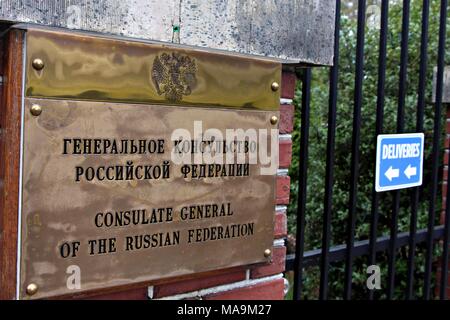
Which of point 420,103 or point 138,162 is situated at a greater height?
point 420,103

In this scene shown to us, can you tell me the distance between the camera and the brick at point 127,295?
1.25 metres

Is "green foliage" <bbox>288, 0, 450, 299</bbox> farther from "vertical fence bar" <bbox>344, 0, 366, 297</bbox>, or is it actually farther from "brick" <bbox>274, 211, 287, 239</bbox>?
"brick" <bbox>274, 211, 287, 239</bbox>

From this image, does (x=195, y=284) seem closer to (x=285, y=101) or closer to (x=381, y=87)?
(x=285, y=101)

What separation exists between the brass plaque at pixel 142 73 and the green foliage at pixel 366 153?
2.57 m

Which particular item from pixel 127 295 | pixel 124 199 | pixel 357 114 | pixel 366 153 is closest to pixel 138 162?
pixel 124 199

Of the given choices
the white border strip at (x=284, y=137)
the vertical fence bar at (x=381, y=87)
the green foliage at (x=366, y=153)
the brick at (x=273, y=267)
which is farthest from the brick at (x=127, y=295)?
the green foliage at (x=366, y=153)

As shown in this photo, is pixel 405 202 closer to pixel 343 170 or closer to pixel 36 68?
pixel 343 170

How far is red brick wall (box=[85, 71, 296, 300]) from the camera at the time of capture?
1.42m

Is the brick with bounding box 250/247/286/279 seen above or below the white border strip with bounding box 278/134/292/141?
below

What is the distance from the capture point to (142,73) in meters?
1.23

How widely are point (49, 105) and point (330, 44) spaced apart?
86 centimetres

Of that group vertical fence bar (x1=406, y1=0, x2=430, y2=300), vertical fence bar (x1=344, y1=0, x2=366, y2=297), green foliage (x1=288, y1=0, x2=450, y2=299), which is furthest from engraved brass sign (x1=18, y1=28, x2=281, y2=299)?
green foliage (x1=288, y1=0, x2=450, y2=299)

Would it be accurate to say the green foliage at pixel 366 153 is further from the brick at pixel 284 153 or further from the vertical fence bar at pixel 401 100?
the brick at pixel 284 153

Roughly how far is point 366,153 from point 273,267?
8.09 feet
